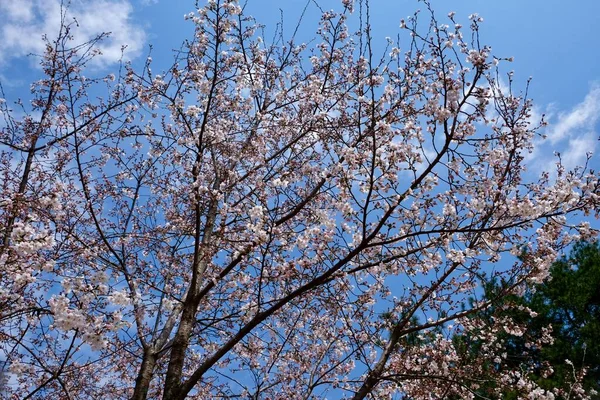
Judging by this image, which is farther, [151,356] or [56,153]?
[56,153]

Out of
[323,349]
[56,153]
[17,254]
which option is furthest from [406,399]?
[56,153]

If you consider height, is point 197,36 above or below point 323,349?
above

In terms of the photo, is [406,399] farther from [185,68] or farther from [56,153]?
[56,153]

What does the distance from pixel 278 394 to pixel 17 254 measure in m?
4.97

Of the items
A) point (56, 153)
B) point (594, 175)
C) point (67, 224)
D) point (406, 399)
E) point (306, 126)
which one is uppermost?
point (56, 153)

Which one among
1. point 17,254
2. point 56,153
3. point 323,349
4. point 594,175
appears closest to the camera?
point 17,254

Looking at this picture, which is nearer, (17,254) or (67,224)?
(17,254)

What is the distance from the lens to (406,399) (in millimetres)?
6320

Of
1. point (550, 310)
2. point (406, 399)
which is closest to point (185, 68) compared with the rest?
point (406, 399)

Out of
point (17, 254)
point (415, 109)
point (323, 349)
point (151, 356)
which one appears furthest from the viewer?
point (323, 349)

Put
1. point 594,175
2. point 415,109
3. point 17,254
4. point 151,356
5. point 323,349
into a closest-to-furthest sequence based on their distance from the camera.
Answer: point 17,254, point 594,175, point 415,109, point 151,356, point 323,349

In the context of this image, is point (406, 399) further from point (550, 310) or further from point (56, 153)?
point (550, 310)

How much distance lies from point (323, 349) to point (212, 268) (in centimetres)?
224

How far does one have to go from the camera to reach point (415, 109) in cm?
607
